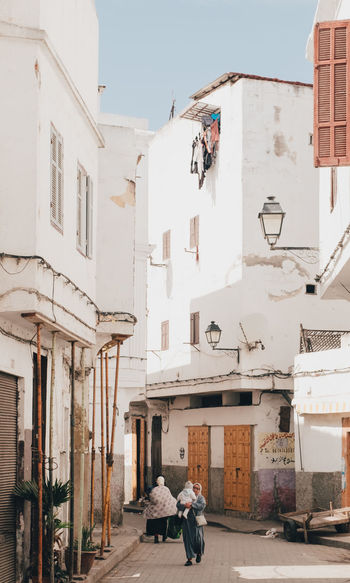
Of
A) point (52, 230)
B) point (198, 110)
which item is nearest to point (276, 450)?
point (198, 110)

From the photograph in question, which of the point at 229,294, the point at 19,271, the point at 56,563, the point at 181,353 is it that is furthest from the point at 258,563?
the point at 181,353

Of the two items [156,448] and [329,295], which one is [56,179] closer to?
[329,295]

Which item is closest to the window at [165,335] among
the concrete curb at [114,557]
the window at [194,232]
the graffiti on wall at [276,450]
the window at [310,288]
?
the window at [194,232]

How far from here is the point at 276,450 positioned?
28.8 m

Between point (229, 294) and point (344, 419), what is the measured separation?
23.6ft

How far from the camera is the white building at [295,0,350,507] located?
1377cm

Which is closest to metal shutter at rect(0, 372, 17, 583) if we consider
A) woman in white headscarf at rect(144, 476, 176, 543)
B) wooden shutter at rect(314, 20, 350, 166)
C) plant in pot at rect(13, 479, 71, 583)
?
plant in pot at rect(13, 479, 71, 583)

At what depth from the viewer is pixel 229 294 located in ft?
97.2

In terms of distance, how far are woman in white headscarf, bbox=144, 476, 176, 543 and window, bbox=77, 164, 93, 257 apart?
25.9 feet

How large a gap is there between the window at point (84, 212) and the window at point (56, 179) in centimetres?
154

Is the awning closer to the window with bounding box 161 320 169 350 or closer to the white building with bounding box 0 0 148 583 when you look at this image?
the window with bounding box 161 320 169 350

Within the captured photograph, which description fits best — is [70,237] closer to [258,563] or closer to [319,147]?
[319,147]

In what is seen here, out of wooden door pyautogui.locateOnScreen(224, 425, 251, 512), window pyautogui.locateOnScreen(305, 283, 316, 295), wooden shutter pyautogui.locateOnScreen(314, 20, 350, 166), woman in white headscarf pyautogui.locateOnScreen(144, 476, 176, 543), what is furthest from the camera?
window pyautogui.locateOnScreen(305, 283, 316, 295)

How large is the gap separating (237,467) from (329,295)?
10.7 m
